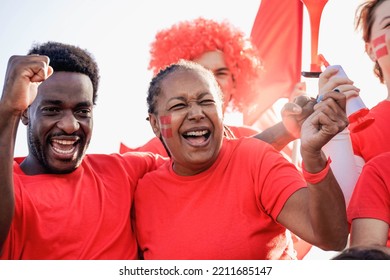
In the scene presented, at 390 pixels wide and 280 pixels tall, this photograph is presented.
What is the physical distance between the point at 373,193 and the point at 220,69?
5.78ft

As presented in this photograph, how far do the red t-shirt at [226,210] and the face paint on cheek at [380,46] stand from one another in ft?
2.27

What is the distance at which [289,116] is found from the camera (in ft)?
7.09

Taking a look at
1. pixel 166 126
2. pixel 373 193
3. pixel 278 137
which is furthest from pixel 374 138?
pixel 166 126

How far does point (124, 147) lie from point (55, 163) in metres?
1.32

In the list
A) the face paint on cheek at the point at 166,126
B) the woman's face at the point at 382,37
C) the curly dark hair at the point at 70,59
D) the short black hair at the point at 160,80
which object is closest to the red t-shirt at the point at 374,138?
the woman's face at the point at 382,37

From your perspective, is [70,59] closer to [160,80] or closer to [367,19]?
[160,80]

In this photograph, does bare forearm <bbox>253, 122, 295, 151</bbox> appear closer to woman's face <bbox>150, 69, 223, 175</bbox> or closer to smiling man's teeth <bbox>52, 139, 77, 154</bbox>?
woman's face <bbox>150, 69, 223, 175</bbox>

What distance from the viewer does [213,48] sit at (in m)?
3.82

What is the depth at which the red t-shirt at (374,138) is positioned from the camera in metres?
2.49

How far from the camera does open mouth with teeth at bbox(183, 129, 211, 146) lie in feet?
7.62

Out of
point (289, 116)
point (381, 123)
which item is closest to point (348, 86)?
point (289, 116)
